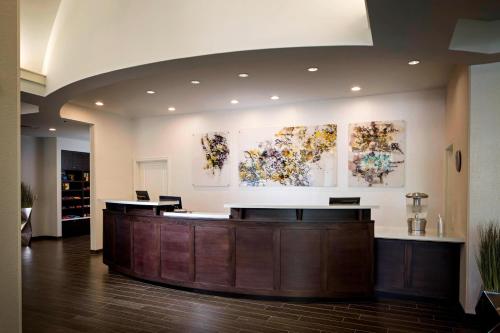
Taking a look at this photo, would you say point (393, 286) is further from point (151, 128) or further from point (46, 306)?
point (151, 128)

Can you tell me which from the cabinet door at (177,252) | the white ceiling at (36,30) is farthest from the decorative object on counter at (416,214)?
the white ceiling at (36,30)

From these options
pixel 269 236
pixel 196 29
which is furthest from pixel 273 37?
pixel 269 236

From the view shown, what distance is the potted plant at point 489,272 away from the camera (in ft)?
11.0

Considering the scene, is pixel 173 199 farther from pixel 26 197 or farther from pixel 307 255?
pixel 26 197

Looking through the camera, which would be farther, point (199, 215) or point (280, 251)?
point (199, 215)

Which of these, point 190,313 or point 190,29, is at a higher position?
point 190,29

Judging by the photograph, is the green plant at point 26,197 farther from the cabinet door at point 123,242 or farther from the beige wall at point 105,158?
the cabinet door at point 123,242

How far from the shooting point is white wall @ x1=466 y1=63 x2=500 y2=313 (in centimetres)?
380

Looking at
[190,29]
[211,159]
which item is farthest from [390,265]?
[211,159]

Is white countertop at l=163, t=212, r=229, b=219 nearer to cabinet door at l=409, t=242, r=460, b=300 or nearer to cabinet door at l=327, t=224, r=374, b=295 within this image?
cabinet door at l=327, t=224, r=374, b=295

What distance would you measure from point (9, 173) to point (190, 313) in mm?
3407

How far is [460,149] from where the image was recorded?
14.0 feet

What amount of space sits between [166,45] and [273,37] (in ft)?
4.23

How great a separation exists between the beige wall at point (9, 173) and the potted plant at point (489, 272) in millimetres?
3860
